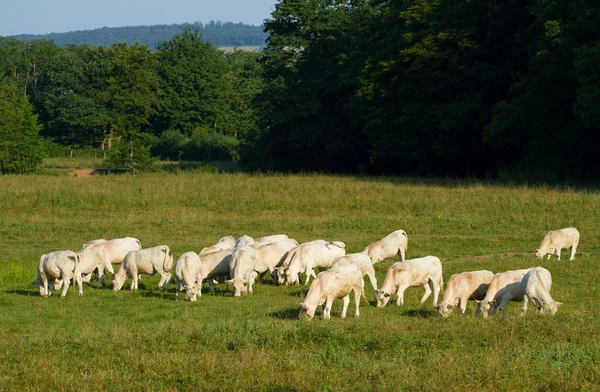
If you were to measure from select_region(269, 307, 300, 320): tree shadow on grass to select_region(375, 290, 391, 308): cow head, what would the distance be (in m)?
1.59

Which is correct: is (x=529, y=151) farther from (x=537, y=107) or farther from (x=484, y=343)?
(x=484, y=343)

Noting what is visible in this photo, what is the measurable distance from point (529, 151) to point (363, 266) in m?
34.6

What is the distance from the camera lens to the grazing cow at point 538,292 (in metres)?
15.2

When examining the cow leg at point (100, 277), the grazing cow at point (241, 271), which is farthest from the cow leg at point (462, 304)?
the cow leg at point (100, 277)

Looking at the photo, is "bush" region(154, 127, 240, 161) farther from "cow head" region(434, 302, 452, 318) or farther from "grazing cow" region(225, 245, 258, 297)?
"cow head" region(434, 302, 452, 318)

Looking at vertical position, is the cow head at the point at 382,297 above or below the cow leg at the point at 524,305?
below

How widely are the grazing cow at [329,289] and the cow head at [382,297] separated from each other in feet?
3.08

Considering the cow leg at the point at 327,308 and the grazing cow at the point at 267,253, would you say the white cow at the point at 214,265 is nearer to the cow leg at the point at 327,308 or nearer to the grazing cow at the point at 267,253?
the grazing cow at the point at 267,253

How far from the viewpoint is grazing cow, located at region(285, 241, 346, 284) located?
20.1m

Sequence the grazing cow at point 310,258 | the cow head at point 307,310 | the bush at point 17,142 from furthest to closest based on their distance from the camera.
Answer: the bush at point 17,142 → the grazing cow at point 310,258 → the cow head at point 307,310

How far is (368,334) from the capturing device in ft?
44.3

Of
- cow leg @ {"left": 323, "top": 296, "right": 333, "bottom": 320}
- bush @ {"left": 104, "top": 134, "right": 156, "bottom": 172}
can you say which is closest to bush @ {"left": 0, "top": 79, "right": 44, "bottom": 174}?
bush @ {"left": 104, "top": 134, "right": 156, "bottom": 172}

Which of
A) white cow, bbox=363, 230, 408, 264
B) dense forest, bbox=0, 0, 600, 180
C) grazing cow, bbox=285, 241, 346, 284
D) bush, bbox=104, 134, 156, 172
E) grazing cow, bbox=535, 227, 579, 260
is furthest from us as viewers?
bush, bbox=104, 134, 156, 172

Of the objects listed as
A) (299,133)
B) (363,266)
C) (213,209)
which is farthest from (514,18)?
(363,266)
